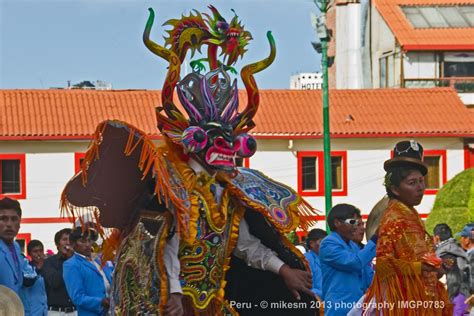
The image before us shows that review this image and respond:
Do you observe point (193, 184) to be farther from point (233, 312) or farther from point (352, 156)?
point (352, 156)

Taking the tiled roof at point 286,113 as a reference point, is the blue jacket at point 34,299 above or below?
below

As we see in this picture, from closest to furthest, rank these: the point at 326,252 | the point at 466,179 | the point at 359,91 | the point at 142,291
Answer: the point at 142,291 → the point at 326,252 → the point at 466,179 → the point at 359,91

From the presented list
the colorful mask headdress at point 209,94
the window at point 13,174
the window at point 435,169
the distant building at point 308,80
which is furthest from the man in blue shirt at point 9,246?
the distant building at point 308,80

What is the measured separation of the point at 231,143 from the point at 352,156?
29927 mm

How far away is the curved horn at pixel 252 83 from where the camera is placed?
8625 mm

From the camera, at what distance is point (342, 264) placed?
11.0 meters

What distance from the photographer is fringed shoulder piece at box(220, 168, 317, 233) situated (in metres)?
8.38

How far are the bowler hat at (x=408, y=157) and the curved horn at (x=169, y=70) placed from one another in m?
1.88

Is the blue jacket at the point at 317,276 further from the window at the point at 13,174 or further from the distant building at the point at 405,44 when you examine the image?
the distant building at the point at 405,44

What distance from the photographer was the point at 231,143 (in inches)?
330

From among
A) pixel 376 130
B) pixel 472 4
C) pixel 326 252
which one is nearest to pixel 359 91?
pixel 376 130

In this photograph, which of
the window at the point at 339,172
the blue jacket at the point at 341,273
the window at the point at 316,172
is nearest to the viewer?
the blue jacket at the point at 341,273

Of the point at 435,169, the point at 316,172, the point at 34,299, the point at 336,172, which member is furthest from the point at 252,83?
the point at 435,169

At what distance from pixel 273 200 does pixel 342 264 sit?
2.67m
